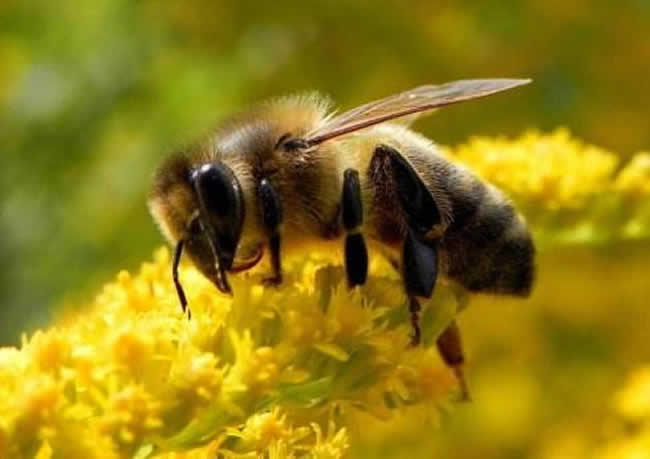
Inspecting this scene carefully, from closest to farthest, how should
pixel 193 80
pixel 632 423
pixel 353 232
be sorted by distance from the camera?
pixel 353 232
pixel 632 423
pixel 193 80

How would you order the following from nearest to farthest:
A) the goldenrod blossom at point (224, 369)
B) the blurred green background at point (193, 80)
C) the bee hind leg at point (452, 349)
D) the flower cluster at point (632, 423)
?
the goldenrod blossom at point (224, 369) < the bee hind leg at point (452, 349) < the flower cluster at point (632, 423) < the blurred green background at point (193, 80)

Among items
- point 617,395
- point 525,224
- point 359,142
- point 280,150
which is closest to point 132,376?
point 280,150

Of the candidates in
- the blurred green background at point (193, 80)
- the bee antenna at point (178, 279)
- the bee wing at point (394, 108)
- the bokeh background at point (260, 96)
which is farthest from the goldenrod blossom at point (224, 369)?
the blurred green background at point (193, 80)

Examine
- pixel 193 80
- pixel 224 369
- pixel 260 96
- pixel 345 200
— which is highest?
pixel 193 80

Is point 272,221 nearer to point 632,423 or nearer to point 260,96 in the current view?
point 632,423

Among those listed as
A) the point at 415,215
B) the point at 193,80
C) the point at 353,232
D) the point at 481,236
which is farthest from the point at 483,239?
the point at 193,80

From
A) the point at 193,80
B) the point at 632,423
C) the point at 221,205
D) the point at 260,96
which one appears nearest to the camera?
the point at 221,205

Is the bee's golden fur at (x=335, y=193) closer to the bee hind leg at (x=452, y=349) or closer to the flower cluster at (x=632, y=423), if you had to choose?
the bee hind leg at (x=452, y=349)
